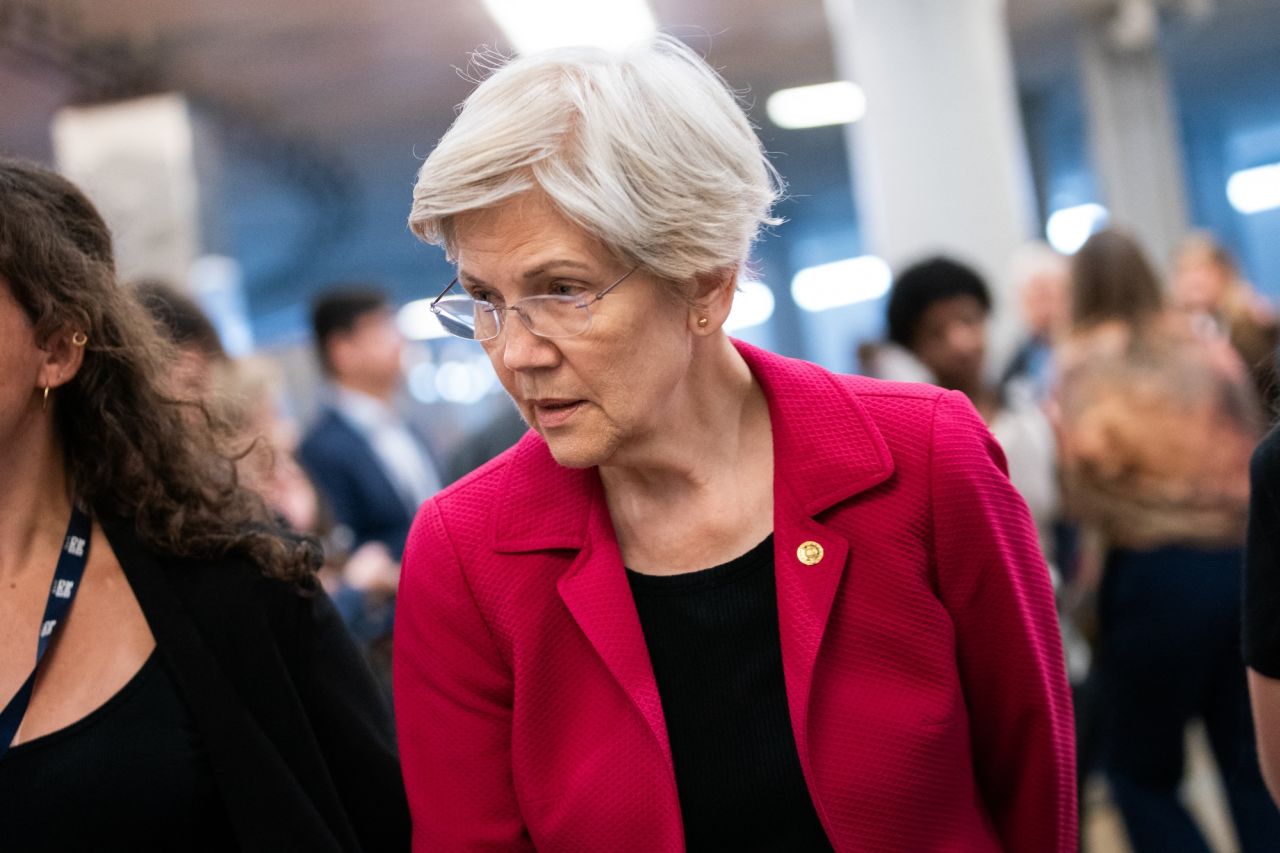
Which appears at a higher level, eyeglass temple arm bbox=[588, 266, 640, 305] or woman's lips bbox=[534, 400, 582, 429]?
eyeglass temple arm bbox=[588, 266, 640, 305]

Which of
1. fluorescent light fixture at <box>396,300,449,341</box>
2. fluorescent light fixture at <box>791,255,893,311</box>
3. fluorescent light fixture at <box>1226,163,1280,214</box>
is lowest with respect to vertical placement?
fluorescent light fixture at <box>791,255,893,311</box>

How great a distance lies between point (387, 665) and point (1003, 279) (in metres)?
4.15

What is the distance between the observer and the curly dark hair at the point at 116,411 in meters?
2.10

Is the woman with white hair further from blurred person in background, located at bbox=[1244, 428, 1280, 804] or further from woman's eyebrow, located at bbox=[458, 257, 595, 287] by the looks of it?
blurred person in background, located at bbox=[1244, 428, 1280, 804]

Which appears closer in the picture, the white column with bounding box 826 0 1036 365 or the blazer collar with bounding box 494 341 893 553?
the blazer collar with bounding box 494 341 893 553

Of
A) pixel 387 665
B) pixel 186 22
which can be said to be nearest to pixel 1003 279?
pixel 387 665

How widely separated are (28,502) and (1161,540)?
8.78ft

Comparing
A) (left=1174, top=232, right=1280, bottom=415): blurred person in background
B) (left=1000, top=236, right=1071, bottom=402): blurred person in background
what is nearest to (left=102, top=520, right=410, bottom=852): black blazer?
(left=1000, top=236, right=1071, bottom=402): blurred person in background

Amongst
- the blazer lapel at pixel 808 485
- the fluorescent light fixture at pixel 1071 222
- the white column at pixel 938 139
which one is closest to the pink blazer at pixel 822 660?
the blazer lapel at pixel 808 485

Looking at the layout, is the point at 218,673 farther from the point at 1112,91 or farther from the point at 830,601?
the point at 1112,91

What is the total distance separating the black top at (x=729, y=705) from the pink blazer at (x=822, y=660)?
0.15ft

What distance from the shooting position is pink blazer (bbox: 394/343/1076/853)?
1816 millimetres

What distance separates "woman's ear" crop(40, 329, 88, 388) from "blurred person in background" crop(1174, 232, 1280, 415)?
638 centimetres

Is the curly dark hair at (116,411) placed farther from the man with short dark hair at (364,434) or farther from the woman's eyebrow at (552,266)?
the man with short dark hair at (364,434)
